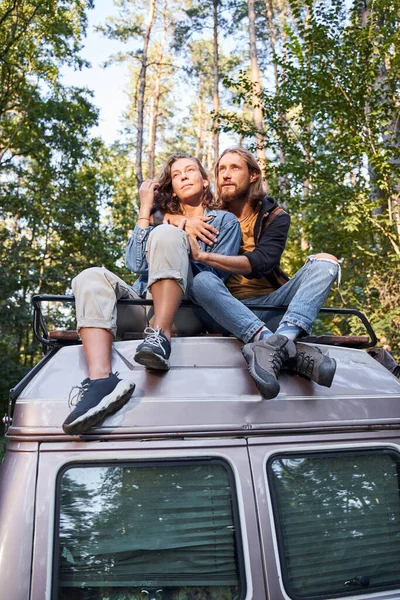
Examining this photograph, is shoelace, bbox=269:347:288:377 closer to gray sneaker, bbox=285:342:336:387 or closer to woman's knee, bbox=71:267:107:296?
gray sneaker, bbox=285:342:336:387

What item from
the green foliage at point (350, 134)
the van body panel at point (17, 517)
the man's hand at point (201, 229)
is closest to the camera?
the van body panel at point (17, 517)

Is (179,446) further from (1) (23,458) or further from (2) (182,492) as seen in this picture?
(1) (23,458)

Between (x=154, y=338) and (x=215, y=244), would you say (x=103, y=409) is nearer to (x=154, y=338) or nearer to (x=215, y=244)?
(x=154, y=338)

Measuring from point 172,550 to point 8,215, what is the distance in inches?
759

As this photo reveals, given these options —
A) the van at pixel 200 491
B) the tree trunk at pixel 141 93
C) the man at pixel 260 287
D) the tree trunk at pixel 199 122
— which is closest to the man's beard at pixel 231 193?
the man at pixel 260 287

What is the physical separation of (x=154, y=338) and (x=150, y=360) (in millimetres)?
136

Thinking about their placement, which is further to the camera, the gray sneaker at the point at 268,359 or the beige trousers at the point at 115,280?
the beige trousers at the point at 115,280

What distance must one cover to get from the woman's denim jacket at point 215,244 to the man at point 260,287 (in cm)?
10

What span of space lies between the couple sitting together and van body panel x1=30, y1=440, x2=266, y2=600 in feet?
0.37

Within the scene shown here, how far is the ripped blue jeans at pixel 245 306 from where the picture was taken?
3051 millimetres

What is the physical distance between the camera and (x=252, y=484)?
2.44m

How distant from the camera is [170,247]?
3.03 meters

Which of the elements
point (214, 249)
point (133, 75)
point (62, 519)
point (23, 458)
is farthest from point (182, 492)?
point (133, 75)

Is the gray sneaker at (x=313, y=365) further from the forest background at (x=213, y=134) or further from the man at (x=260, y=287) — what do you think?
the forest background at (x=213, y=134)
